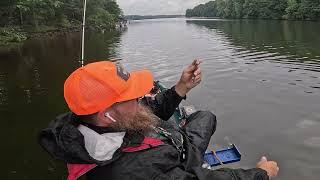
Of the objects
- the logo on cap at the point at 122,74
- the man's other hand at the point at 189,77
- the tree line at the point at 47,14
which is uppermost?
the tree line at the point at 47,14

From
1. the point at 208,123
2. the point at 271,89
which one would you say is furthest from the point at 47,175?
the point at 271,89

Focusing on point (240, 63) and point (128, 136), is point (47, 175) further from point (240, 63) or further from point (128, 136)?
point (240, 63)

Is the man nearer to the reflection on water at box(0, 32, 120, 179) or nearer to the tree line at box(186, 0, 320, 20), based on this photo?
the reflection on water at box(0, 32, 120, 179)

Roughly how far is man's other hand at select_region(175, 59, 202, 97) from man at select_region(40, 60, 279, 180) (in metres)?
0.94

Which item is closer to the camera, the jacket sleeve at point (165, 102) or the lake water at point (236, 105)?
the jacket sleeve at point (165, 102)

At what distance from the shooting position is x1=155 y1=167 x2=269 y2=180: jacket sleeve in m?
3.04

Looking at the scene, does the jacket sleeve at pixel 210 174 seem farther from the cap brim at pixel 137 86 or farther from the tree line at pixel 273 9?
the tree line at pixel 273 9

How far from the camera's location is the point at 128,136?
3104 millimetres

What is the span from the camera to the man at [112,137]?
2971mm

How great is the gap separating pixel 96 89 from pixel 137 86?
0.41 metres

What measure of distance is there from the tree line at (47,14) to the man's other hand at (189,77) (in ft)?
181

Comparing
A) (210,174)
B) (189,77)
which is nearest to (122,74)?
(210,174)

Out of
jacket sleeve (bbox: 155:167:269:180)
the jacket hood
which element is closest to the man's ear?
the jacket hood

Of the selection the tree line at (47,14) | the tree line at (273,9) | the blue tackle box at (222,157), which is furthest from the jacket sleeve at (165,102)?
the tree line at (273,9)
